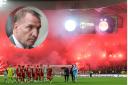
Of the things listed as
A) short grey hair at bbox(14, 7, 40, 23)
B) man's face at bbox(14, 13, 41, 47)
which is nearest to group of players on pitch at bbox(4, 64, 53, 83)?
man's face at bbox(14, 13, 41, 47)

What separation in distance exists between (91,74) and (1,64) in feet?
19.4

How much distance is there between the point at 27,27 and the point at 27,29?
0.48ft

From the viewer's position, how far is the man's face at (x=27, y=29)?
26.8m

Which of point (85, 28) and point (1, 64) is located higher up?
point (85, 28)

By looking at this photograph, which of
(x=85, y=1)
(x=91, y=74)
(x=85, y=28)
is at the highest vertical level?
(x=85, y=1)

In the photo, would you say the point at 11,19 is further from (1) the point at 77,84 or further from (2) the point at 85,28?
(1) the point at 77,84

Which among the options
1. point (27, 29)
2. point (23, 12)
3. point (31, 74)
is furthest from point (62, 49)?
point (31, 74)

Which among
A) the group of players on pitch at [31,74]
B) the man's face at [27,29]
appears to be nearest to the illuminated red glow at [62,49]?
the man's face at [27,29]

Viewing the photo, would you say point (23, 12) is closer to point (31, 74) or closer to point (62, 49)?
point (62, 49)

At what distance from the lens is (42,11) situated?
26938mm

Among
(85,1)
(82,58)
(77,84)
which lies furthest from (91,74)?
(77,84)

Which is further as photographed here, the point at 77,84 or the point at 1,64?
the point at 1,64

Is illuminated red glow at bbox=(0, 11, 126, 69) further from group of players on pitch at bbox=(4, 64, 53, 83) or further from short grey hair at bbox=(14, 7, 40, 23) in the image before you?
group of players on pitch at bbox=(4, 64, 53, 83)

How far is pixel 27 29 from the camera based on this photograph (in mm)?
26797
